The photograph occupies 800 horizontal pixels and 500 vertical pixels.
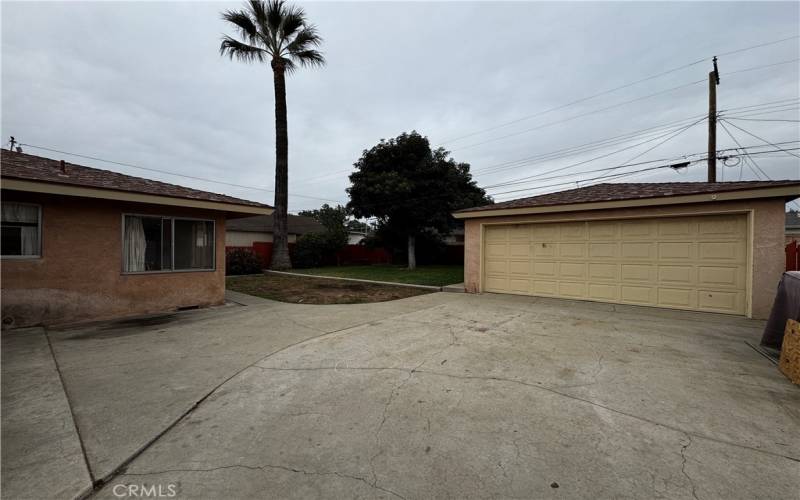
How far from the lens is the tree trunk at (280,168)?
1653 cm

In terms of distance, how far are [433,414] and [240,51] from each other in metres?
19.5

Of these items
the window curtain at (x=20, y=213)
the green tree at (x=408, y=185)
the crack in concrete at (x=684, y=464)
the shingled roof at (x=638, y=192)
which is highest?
the green tree at (x=408, y=185)

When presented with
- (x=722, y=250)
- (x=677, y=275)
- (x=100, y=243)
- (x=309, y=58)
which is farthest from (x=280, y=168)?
(x=722, y=250)

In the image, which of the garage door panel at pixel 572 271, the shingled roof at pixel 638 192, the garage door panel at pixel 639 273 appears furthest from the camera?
the garage door panel at pixel 572 271

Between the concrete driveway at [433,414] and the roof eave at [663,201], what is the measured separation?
11.3 ft

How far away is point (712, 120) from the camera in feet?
40.4

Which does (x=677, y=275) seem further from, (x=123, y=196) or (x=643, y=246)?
(x=123, y=196)

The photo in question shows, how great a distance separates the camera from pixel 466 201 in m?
20.0

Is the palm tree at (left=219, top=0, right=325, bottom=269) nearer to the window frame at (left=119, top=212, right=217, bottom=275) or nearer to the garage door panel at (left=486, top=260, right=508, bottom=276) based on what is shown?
the window frame at (left=119, top=212, right=217, bottom=275)

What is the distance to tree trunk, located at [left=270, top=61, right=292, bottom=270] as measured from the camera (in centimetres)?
1653

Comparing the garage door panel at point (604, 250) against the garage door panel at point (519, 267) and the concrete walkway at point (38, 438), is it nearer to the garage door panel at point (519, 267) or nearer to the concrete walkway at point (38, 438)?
the garage door panel at point (519, 267)

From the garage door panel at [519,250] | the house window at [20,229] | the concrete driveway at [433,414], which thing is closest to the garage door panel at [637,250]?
the garage door panel at [519,250]

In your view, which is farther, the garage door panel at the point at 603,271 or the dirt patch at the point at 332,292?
the dirt patch at the point at 332,292

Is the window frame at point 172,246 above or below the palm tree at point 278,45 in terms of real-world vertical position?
below
